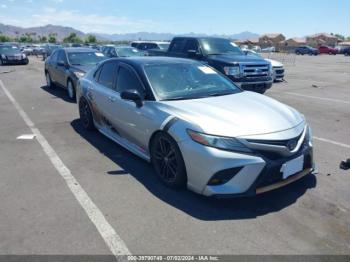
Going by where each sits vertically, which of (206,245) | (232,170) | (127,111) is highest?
(127,111)

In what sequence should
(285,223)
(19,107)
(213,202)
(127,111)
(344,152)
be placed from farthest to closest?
(19,107), (344,152), (127,111), (213,202), (285,223)

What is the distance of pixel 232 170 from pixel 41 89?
1112 cm

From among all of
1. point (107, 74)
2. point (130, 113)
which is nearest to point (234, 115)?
point (130, 113)

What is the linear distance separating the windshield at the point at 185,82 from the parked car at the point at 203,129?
0.01m

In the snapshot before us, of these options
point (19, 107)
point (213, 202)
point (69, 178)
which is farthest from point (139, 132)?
point (19, 107)

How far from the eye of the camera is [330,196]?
4.02m

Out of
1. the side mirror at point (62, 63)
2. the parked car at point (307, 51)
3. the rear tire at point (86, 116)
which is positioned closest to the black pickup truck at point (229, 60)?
the side mirror at point (62, 63)

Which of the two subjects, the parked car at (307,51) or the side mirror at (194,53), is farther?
the parked car at (307,51)

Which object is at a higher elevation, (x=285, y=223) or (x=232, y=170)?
(x=232, y=170)

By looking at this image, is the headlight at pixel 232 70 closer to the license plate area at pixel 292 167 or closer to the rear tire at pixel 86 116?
the rear tire at pixel 86 116

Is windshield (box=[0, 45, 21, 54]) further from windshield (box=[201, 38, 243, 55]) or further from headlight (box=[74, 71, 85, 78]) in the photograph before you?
windshield (box=[201, 38, 243, 55])

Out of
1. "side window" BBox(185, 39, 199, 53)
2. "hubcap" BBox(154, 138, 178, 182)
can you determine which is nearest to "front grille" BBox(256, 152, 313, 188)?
"hubcap" BBox(154, 138, 178, 182)

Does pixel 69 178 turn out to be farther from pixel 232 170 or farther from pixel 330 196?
pixel 330 196

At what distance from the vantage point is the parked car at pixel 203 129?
3.58 m
